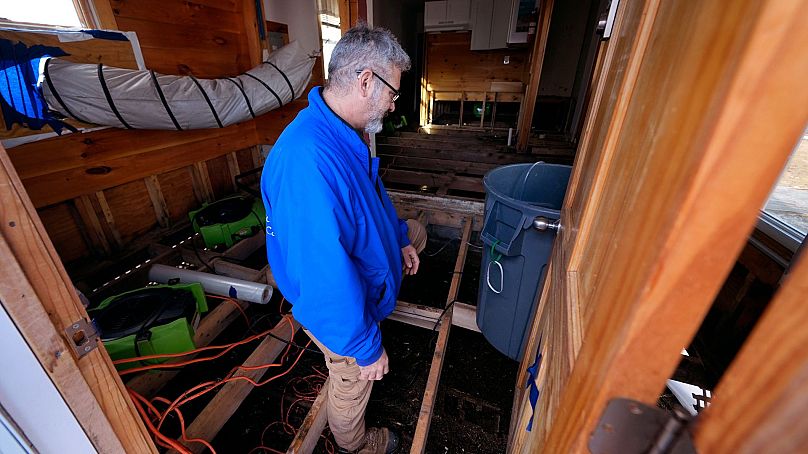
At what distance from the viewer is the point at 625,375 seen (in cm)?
35

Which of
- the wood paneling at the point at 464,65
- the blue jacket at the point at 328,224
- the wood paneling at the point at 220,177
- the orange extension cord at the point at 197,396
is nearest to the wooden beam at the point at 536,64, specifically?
the wood paneling at the point at 464,65

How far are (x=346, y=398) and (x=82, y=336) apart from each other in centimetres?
97

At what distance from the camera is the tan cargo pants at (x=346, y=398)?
1315mm

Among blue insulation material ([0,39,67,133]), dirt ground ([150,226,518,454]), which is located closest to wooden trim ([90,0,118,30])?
blue insulation material ([0,39,67,133])

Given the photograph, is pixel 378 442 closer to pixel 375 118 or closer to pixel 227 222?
pixel 375 118

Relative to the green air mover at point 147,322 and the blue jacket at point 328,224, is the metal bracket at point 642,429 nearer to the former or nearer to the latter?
the blue jacket at point 328,224

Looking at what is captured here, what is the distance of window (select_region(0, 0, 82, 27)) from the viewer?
6.82 feet

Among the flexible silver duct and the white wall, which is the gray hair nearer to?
the flexible silver duct

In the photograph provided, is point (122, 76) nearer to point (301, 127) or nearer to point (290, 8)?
point (301, 127)

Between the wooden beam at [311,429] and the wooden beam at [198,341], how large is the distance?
803mm

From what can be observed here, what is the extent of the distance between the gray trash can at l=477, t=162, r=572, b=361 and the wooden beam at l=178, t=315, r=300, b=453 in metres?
1.26

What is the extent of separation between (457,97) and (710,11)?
6415mm

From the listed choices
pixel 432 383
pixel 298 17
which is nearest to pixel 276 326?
pixel 432 383

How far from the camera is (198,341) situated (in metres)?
1.79
